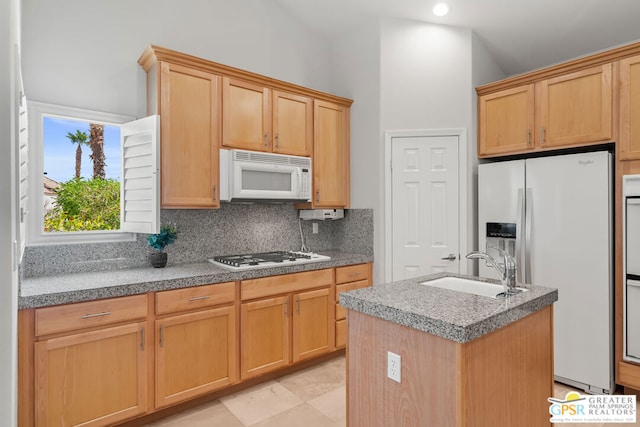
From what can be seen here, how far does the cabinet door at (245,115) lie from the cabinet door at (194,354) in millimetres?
1339

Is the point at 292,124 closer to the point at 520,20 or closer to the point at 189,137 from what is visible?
the point at 189,137

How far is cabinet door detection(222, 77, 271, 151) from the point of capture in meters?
2.96

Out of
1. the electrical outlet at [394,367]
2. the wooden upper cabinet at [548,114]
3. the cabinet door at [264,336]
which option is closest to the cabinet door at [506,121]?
the wooden upper cabinet at [548,114]

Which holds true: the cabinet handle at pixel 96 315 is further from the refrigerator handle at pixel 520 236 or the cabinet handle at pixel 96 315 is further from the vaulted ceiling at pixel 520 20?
the vaulted ceiling at pixel 520 20

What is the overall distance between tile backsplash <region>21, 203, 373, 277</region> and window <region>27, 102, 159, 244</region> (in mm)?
96

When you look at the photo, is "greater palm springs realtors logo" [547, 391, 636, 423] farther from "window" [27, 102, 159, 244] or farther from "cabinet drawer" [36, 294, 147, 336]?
"window" [27, 102, 159, 244]

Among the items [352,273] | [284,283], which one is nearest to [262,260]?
[284,283]

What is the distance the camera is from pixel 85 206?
106 inches

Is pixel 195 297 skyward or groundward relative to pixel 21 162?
groundward

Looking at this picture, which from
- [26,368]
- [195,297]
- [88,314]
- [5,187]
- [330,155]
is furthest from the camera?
[330,155]

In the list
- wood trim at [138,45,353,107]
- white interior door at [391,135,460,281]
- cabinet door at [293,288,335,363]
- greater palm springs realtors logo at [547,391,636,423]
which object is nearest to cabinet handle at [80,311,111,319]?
cabinet door at [293,288,335,363]

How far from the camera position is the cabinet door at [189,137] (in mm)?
2670

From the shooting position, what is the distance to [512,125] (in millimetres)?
3312

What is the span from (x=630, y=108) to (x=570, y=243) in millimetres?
1047
